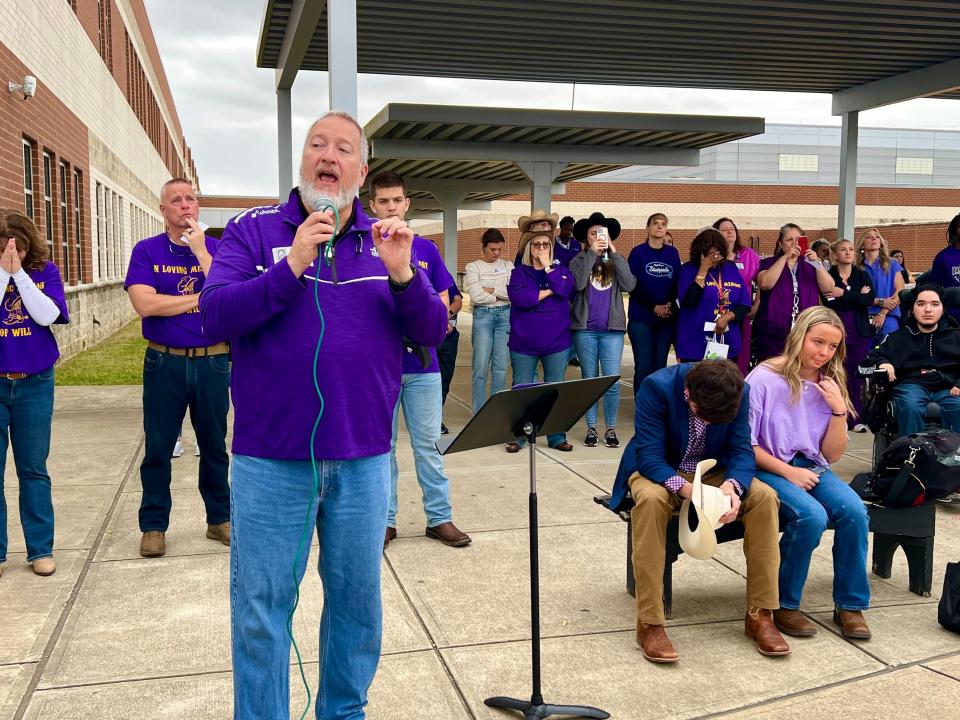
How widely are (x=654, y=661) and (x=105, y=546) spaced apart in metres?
3.29

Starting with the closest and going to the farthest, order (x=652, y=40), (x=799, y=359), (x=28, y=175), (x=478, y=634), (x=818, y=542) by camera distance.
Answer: (x=478, y=634) < (x=818, y=542) < (x=799, y=359) < (x=652, y=40) < (x=28, y=175)

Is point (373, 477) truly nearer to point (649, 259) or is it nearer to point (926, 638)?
point (926, 638)

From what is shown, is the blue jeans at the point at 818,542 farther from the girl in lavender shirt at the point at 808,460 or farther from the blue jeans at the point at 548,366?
the blue jeans at the point at 548,366

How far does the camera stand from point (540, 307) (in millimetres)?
8188

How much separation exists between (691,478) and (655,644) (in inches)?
30.9

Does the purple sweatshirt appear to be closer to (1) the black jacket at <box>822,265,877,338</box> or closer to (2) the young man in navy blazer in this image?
(1) the black jacket at <box>822,265,877,338</box>

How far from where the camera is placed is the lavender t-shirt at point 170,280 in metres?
5.10

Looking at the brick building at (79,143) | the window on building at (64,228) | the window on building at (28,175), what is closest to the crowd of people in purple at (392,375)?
the brick building at (79,143)

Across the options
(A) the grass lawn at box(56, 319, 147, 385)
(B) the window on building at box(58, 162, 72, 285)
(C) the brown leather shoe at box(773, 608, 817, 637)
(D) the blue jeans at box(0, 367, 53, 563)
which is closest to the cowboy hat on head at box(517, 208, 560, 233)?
(D) the blue jeans at box(0, 367, 53, 563)

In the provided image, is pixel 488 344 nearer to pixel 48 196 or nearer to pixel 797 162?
pixel 48 196

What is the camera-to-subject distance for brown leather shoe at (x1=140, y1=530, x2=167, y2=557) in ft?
17.2

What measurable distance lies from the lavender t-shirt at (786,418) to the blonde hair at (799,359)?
1.3 inches

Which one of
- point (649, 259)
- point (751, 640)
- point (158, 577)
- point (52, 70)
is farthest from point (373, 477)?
point (52, 70)

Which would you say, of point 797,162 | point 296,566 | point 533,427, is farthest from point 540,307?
point 797,162
